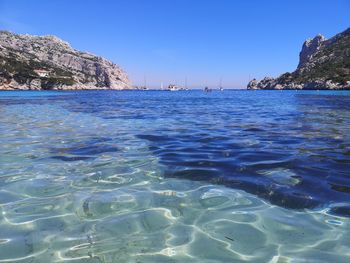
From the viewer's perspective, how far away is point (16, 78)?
5113 inches

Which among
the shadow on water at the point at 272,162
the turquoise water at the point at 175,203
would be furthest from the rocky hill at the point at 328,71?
the turquoise water at the point at 175,203

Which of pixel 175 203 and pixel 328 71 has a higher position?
pixel 328 71

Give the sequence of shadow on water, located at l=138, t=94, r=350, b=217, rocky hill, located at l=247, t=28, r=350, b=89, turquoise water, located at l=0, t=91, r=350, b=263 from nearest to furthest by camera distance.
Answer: turquoise water, located at l=0, t=91, r=350, b=263, shadow on water, located at l=138, t=94, r=350, b=217, rocky hill, located at l=247, t=28, r=350, b=89

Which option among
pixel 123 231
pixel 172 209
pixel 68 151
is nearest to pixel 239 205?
pixel 172 209

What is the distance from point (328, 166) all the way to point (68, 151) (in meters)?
6.63

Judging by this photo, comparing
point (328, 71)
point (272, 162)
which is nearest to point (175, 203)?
point (272, 162)

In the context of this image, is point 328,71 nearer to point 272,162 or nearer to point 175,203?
point 272,162

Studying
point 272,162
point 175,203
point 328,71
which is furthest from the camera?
point 328,71

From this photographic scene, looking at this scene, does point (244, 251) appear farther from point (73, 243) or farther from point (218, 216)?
point (73, 243)

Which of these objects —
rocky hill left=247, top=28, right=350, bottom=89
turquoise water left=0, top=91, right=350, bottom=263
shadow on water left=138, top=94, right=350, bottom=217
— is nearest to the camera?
turquoise water left=0, top=91, right=350, bottom=263

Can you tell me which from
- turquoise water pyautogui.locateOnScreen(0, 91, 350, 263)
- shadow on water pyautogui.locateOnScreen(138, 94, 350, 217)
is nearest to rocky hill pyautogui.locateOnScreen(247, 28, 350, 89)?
shadow on water pyautogui.locateOnScreen(138, 94, 350, 217)

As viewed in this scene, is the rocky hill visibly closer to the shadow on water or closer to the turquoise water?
the shadow on water

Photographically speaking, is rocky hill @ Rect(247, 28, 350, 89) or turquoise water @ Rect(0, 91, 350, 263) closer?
turquoise water @ Rect(0, 91, 350, 263)

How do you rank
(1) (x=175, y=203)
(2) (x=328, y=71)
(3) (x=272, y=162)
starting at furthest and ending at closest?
(2) (x=328, y=71)
(3) (x=272, y=162)
(1) (x=175, y=203)
